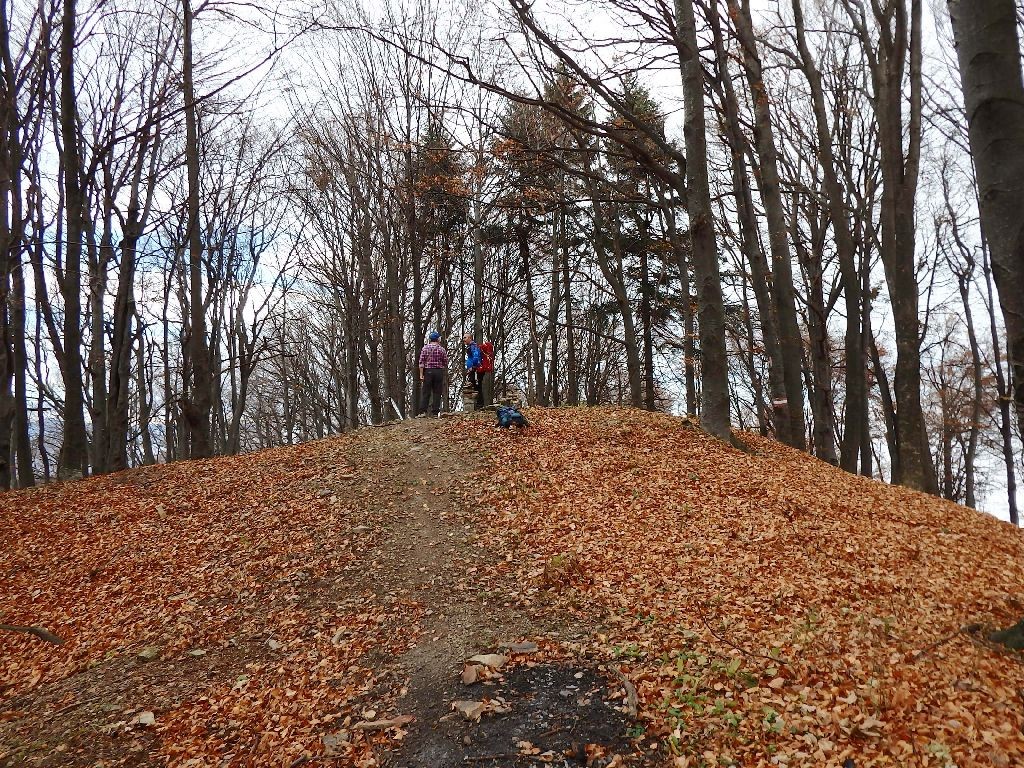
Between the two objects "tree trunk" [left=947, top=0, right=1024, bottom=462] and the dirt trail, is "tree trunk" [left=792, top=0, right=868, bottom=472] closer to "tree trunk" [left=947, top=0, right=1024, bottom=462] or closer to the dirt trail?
the dirt trail

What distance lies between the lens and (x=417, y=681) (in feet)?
14.7

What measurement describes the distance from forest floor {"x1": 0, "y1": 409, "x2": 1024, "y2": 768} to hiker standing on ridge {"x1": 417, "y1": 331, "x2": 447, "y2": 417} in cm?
435

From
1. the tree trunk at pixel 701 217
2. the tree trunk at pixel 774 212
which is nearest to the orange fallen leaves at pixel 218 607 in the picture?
the tree trunk at pixel 701 217

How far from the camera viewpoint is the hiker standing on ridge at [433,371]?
43.6 ft

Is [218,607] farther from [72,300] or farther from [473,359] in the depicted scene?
[72,300]

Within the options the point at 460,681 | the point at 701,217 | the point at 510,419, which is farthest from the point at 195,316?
the point at 460,681

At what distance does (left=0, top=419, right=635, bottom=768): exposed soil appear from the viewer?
367 centimetres

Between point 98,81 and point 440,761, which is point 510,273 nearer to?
point 98,81

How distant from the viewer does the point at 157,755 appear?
409cm

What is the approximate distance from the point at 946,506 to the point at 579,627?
6.07m

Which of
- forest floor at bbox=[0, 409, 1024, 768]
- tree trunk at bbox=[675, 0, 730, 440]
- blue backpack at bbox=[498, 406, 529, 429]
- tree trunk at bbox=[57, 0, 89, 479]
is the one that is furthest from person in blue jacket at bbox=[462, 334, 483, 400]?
tree trunk at bbox=[57, 0, 89, 479]

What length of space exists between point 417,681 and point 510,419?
6.94m

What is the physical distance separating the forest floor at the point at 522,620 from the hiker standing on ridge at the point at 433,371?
435cm

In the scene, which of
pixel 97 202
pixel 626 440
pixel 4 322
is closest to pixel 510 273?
pixel 97 202
